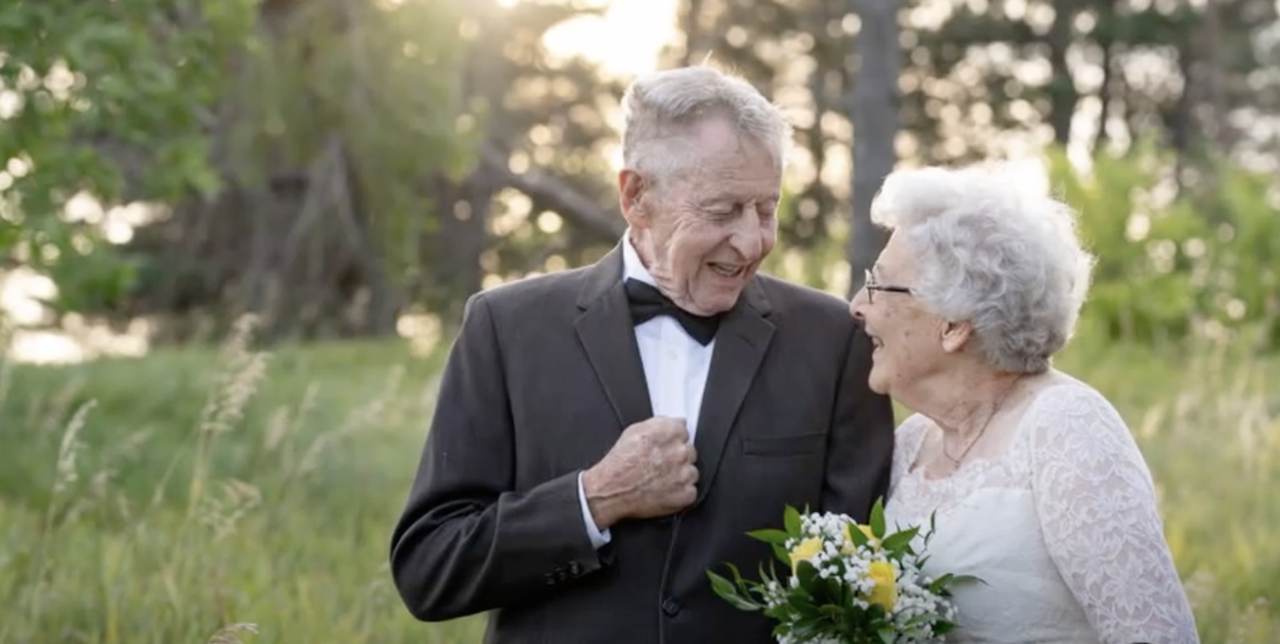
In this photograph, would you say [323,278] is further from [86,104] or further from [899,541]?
[899,541]

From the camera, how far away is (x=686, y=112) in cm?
390

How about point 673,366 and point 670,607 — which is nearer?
point 670,607

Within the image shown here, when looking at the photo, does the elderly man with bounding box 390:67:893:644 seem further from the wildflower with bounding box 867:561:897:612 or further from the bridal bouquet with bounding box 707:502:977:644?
the wildflower with bounding box 867:561:897:612

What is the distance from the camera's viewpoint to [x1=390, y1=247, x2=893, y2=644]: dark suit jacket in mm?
3836

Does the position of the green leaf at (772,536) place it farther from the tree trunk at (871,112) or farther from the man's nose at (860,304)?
the tree trunk at (871,112)

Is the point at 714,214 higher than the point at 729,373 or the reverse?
higher

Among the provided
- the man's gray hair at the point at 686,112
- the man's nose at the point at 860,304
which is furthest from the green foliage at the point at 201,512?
the man's nose at the point at 860,304

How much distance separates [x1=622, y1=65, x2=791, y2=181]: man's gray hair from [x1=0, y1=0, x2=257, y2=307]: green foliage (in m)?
3.24

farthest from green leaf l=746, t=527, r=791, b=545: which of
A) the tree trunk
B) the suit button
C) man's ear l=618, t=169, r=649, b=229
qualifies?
the tree trunk

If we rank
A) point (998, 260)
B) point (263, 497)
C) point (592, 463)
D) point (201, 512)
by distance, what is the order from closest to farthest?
point (998, 260) < point (592, 463) < point (201, 512) < point (263, 497)

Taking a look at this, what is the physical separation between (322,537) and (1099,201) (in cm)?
978

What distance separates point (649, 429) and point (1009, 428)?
78 cm

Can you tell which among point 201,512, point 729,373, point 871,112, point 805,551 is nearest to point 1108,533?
point 805,551

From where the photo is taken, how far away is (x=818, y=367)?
409cm
